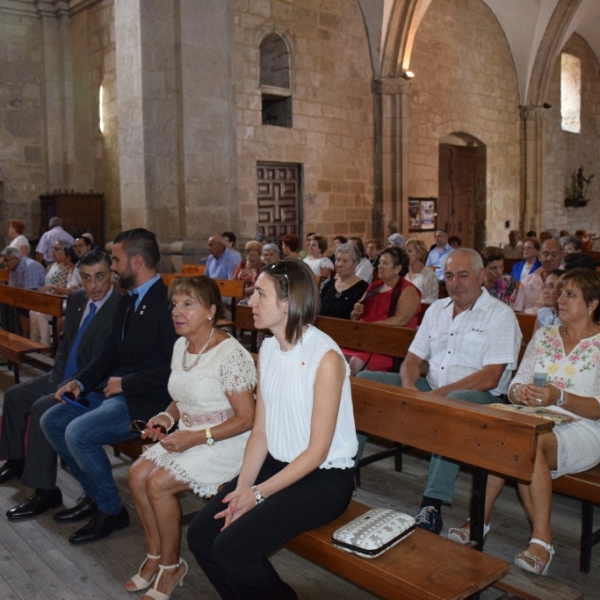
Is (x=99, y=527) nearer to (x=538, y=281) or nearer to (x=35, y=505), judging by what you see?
(x=35, y=505)

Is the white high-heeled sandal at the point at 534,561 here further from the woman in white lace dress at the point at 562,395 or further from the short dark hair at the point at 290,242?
the short dark hair at the point at 290,242

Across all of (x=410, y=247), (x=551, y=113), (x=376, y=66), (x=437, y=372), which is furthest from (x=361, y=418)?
(x=551, y=113)

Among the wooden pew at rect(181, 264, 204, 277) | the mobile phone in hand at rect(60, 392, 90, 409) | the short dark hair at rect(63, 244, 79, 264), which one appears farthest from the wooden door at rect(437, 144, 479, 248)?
the mobile phone in hand at rect(60, 392, 90, 409)

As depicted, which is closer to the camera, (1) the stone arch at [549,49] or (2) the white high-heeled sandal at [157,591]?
(2) the white high-heeled sandal at [157,591]

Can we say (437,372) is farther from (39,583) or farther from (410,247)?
(410,247)

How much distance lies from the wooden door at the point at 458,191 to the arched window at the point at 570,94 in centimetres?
458

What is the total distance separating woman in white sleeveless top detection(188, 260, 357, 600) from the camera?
7.63 ft

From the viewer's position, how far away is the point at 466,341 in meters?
3.58

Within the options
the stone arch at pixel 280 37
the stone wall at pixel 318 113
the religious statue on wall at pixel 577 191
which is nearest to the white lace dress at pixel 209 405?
the stone wall at pixel 318 113

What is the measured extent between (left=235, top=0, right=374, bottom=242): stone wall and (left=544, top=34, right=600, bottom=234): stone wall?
6909 millimetres

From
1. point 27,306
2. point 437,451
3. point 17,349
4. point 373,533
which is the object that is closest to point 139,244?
point 437,451

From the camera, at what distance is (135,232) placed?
3.62 m

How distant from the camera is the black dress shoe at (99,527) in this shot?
3.39 meters

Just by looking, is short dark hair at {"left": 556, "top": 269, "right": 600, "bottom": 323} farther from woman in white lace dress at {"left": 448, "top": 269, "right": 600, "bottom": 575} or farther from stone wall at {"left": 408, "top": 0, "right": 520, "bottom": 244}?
stone wall at {"left": 408, "top": 0, "right": 520, "bottom": 244}
